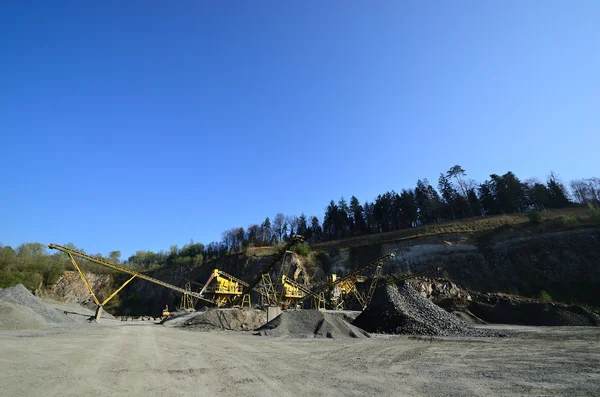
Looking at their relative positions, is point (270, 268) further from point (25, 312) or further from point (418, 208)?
point (418, 208)

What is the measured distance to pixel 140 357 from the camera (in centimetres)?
773

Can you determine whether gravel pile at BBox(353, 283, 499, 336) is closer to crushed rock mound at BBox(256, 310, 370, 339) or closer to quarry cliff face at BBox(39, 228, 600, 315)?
crushed rock mound at BBox(256, 310, 370, 339)

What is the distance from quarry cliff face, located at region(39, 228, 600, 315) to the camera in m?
31.3

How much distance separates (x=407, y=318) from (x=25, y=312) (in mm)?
23262

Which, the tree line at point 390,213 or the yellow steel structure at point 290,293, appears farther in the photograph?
the tree line at point 390,213

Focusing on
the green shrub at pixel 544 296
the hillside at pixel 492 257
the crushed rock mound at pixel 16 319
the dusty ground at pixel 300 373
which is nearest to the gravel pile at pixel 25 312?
the crushed rock mound at pixel 16 319

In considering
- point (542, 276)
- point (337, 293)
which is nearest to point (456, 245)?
point (542, 276)

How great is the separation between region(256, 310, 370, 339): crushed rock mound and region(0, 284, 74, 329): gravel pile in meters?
14.1

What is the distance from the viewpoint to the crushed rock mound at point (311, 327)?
45.1ft

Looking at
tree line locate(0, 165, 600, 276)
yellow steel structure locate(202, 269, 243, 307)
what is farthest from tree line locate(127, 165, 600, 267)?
yellow steel structure locate(202, 269, 243, 307)

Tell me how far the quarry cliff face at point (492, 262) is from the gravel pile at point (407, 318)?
2305cm

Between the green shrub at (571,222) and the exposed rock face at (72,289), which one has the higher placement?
the green shrub at (571,222)

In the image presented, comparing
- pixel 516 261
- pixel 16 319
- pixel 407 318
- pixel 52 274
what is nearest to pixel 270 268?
pixel 407 318

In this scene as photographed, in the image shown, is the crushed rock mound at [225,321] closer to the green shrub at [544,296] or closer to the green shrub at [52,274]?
the green shrub at [544,296]
